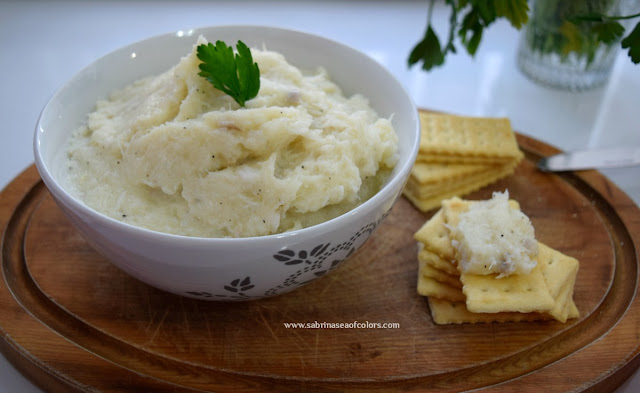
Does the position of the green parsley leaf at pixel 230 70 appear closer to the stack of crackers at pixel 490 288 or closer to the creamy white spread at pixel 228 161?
the creamy white spread at pixel 228 161

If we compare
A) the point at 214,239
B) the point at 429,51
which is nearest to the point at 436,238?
the point at 214,239

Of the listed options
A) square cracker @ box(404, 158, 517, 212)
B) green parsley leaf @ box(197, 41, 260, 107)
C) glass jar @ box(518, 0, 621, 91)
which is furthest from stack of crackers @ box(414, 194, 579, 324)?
glass jar @ box(518, 0, 621, 91)

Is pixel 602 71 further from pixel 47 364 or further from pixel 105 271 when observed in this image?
pixel 47 364

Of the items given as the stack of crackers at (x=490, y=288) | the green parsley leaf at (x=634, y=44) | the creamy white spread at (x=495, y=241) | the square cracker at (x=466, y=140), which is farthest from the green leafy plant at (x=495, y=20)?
the stack of crackers at (x=490, y=288)

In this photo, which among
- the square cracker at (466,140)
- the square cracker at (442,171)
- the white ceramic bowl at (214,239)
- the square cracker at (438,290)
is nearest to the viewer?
the white ceramic bowl at (214,239)

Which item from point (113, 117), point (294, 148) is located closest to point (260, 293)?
point (294, 148)

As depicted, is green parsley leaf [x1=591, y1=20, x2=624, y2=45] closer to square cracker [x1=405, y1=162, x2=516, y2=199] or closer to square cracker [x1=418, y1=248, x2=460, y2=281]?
square cracker [x1=405, y1=162, x2=516, y2=199]
